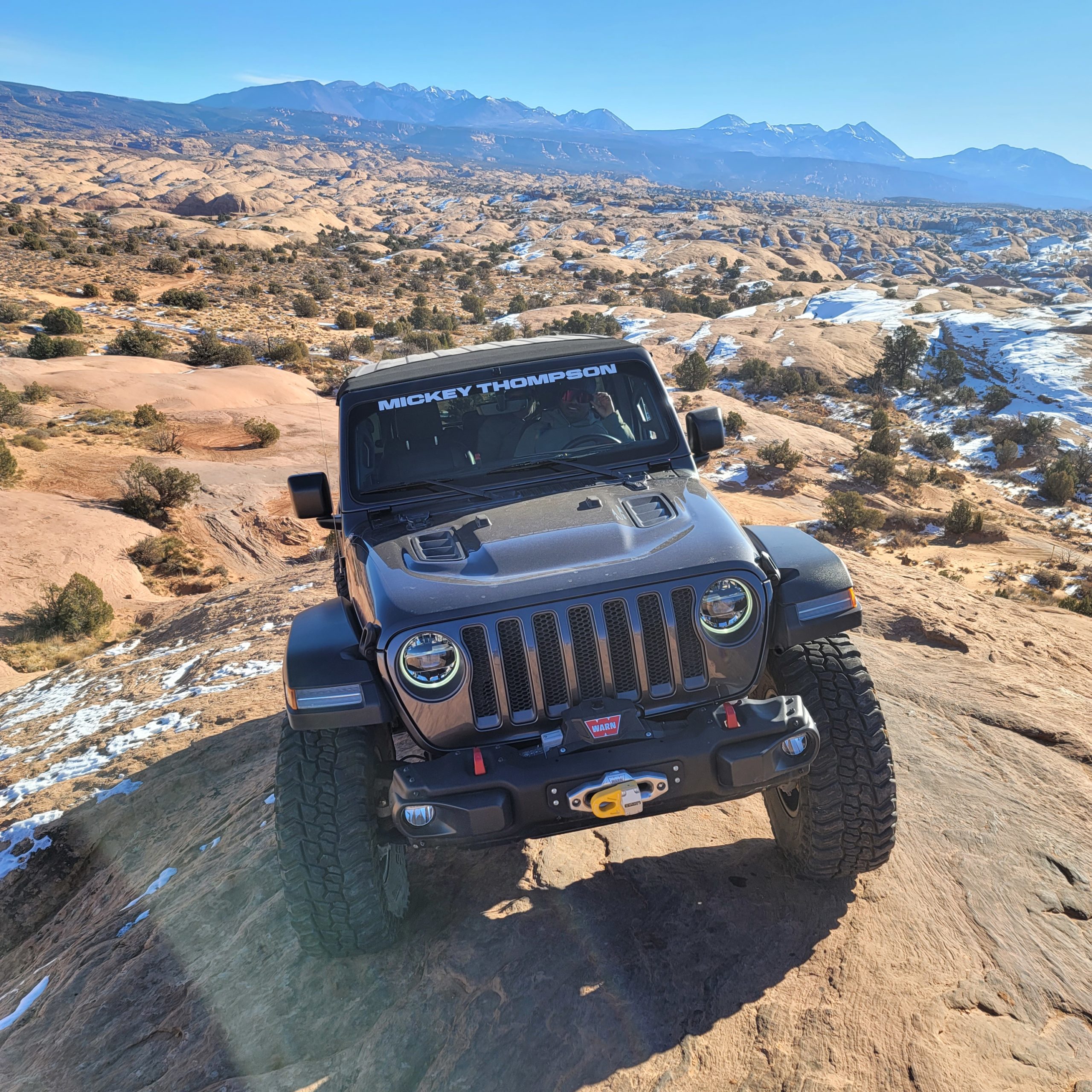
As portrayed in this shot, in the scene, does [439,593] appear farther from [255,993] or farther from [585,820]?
[255,993]

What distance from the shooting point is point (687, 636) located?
9.18 feet

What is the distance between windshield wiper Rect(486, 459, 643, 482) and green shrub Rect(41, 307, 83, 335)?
2433 cm

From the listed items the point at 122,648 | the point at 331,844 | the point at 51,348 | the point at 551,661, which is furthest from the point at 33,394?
the point at 551,661

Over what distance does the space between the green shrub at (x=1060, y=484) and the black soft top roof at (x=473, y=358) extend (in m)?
15.7

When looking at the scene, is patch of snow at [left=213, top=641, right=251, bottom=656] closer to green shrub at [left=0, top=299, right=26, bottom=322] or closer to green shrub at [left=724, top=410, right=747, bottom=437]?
green shrub at [left=724, top=410, right=747, bottom=437]

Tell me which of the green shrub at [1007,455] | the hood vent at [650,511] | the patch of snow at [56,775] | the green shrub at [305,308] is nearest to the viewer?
the hood vent at [650,511]

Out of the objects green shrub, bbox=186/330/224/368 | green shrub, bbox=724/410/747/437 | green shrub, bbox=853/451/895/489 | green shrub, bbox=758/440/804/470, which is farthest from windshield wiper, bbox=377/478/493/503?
green shrub, bbox=186/330/224/368

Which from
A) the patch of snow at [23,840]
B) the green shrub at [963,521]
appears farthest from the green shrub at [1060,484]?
the patch of snow at [23,840]

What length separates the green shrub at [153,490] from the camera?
1198cm

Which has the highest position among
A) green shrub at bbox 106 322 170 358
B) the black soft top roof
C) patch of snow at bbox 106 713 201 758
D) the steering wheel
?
green shrub at bbox 106 322 170 358

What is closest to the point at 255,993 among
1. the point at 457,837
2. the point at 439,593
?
the point at 457,837

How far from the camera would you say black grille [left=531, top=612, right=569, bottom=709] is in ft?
8.84

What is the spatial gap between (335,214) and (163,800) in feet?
259

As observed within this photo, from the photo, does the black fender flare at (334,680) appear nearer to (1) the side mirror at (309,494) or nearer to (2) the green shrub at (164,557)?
(1) the side mirror at (309,494)
